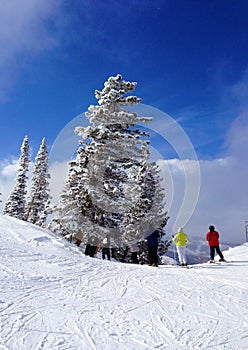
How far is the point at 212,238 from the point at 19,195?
28.5 m

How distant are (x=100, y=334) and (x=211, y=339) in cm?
188

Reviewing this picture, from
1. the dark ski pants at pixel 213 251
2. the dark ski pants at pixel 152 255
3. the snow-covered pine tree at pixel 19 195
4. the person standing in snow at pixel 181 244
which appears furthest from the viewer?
the snow-covered pine tree at pixel 19 195

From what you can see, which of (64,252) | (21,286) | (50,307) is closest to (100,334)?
(50,307)

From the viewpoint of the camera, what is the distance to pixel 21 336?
4.43m

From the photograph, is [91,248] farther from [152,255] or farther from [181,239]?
[181,239]

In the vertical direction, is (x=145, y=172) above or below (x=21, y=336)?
above

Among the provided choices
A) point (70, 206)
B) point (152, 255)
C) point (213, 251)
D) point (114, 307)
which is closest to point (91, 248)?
point (152, 255)

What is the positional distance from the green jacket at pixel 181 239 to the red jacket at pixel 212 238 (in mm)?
1131

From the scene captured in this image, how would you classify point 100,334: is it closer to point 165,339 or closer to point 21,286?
point 165,339

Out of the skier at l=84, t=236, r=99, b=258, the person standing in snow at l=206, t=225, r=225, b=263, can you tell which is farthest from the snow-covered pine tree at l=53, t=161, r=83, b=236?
the person standing in snow at l=206, t=225, r=225, b=263

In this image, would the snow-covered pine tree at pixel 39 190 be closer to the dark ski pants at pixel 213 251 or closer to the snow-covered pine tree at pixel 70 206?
the snow-covered pine tree at pixel 70 206

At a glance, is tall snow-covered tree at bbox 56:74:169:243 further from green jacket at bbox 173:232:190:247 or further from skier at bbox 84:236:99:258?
green jacket at bbox 173:232:190:247

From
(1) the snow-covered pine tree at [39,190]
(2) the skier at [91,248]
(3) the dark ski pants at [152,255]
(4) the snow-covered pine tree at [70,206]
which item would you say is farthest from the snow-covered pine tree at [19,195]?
(3) the dark ski pants at [152,255]

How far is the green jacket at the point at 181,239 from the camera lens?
13.0 m
